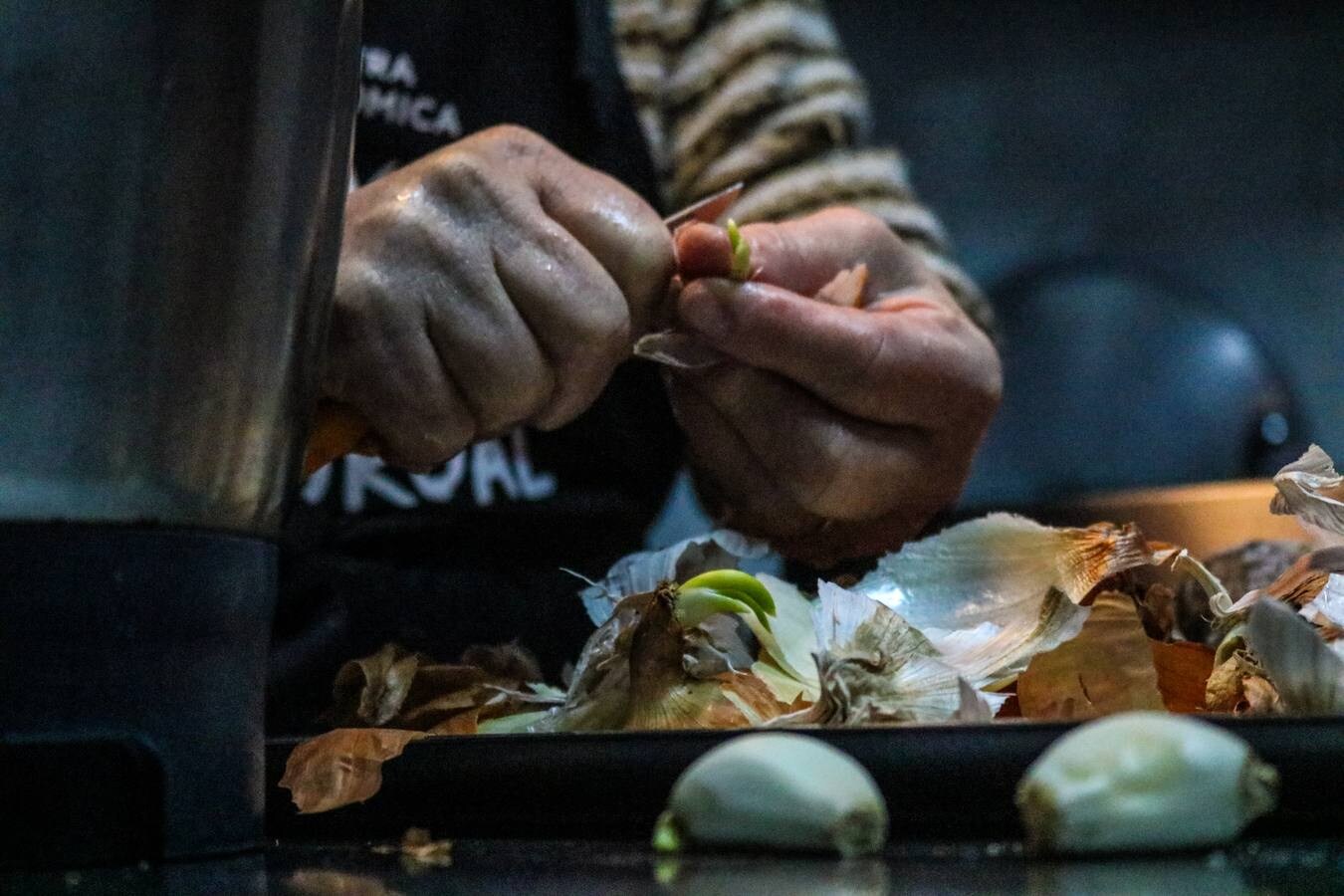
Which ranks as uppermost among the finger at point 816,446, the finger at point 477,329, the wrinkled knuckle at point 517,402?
the finger at point 477,329

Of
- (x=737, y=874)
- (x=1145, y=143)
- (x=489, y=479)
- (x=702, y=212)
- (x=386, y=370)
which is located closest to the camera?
(x=737, y=874)

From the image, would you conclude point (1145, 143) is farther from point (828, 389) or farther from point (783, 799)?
point (783, 799)

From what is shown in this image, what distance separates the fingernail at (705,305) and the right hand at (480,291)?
0.7 inches

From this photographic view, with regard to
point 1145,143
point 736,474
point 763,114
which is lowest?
point 1145,143

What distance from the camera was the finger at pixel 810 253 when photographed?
2.00 ft

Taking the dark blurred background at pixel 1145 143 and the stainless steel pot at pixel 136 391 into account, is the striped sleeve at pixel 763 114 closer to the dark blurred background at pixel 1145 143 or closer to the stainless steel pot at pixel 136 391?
the stainless steel pot at pixel 136 391

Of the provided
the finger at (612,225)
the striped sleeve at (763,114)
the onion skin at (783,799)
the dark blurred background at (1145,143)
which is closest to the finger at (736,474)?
the finger at (612,225)

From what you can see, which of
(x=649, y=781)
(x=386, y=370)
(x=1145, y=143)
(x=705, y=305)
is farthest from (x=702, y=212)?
(x=1145, y=143)

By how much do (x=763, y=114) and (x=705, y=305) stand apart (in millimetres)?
455

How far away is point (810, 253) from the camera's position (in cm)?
70

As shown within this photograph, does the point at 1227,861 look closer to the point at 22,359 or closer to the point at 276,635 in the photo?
the point at 22,359

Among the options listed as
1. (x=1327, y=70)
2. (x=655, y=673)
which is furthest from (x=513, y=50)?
(x=1327, y=70)

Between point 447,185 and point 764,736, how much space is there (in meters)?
0.32

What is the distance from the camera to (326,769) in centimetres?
40
